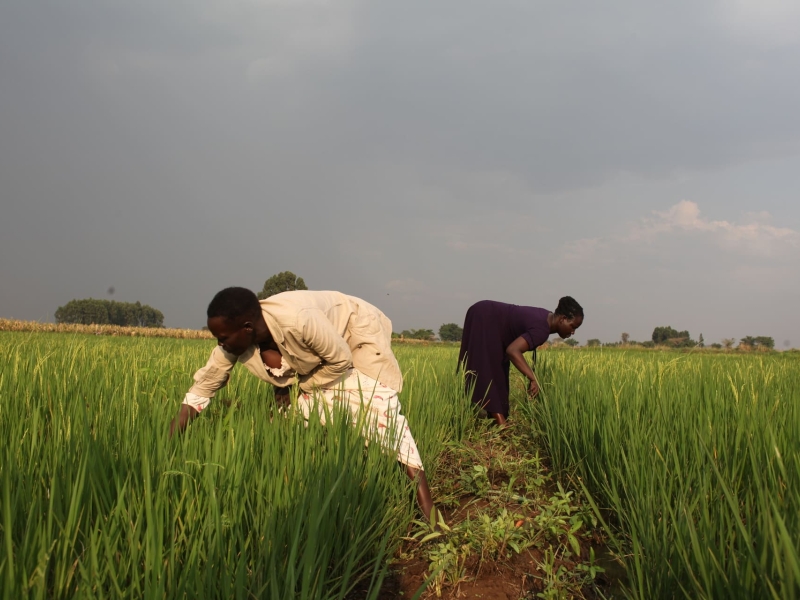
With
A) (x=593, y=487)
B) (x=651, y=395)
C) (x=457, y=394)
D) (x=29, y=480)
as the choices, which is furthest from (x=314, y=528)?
(x=457, y=394)

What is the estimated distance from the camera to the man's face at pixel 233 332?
2.13m

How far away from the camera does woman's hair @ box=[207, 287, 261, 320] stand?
7.00 feet

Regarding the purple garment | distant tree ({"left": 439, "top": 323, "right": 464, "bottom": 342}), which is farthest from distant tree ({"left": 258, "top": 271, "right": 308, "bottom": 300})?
the purple garment

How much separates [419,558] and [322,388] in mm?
912

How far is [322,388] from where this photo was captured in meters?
2.60

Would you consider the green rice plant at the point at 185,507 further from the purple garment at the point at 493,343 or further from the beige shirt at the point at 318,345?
the purple garment at the point at 493,343

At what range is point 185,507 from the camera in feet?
5.21

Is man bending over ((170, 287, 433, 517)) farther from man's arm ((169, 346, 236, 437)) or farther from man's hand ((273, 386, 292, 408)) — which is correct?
man's hand ((273, 386, 292, 408))

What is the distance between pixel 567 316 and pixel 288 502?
352 cm

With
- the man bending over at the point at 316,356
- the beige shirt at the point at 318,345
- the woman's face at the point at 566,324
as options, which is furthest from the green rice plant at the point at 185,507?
the woman's face at the point at 566,324

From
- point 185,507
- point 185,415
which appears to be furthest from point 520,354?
point 185,507

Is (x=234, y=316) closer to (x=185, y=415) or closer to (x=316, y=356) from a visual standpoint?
(x=316, y=356)

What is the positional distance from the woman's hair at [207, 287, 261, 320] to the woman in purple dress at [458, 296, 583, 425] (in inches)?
114

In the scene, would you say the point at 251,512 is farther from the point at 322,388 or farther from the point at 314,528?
the point at 322,388
